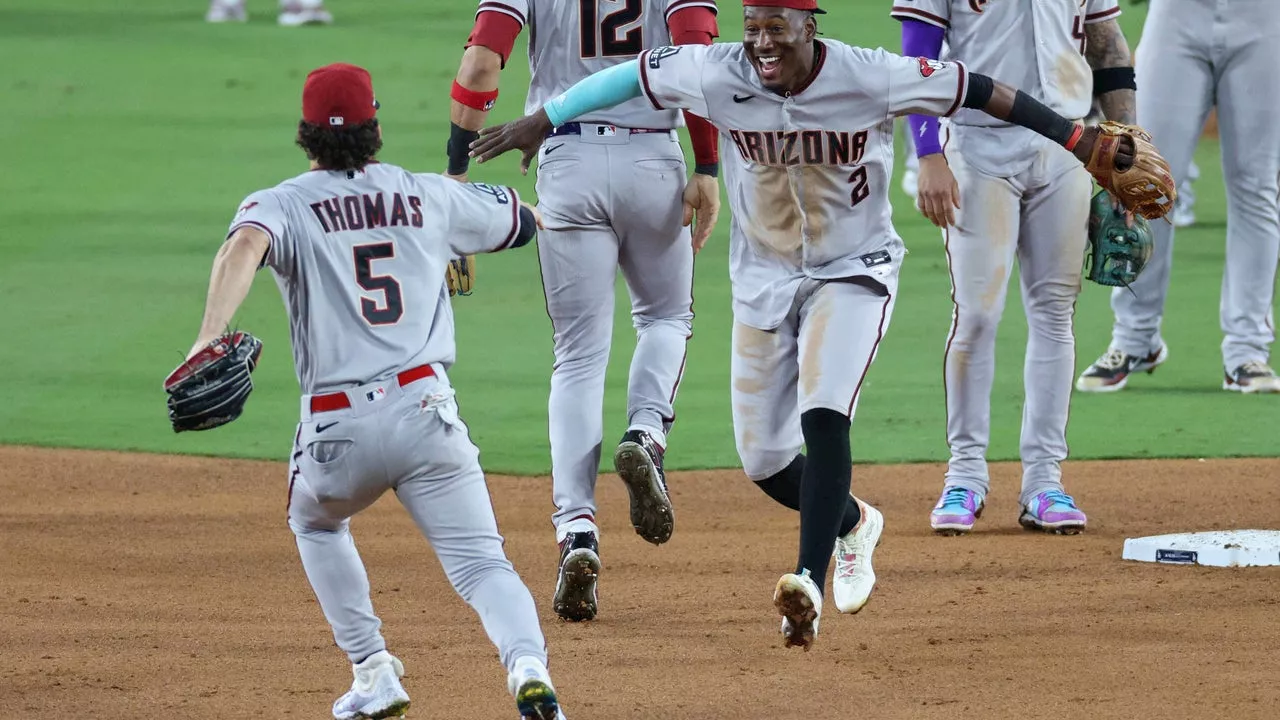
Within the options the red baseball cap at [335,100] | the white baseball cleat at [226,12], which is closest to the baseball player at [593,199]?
the red baseball cap at [335,100]

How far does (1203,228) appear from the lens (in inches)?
605

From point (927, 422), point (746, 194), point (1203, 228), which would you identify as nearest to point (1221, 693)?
point (746, 194)

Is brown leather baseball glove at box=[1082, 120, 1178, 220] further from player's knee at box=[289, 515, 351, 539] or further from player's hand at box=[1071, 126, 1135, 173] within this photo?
player's knee at box=[289, 515, 351, 539]

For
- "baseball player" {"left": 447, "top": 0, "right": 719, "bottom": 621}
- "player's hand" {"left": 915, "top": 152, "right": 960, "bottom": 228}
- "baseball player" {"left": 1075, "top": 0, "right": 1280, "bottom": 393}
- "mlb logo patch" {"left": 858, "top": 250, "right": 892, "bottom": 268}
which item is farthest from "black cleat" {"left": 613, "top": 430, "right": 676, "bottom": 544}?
"baseball player" {"left": 1075, "top": 0, "right": 1280, "bottom": 393}

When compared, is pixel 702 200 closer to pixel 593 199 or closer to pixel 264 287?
pixel 593 199

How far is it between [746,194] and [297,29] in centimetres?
1874

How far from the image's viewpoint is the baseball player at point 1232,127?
9227mm

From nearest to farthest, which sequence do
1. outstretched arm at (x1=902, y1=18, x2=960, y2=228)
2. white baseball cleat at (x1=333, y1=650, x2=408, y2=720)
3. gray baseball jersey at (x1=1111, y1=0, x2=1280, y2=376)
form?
white baseball cleat at (x1=333, y1=650, x2=408, y2=720)
outstretched arm at (x1=902, y1=18, x2=960, y2=228)
gray baseball jersey at (x1=1111, y1=0, x2=1280, y2=376)

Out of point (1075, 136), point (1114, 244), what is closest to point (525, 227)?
point (1075, 136)

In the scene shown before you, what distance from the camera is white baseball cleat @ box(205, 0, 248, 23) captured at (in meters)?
24.7

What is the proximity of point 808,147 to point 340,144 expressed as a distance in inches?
59.8

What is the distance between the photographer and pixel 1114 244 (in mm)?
7344

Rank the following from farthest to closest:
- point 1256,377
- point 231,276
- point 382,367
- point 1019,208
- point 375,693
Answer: point 1256,377 → point 1019,208 → point 375,693 → point 382,367 → point 231,276

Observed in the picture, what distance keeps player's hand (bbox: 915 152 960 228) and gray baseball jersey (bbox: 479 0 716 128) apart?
1012mm
